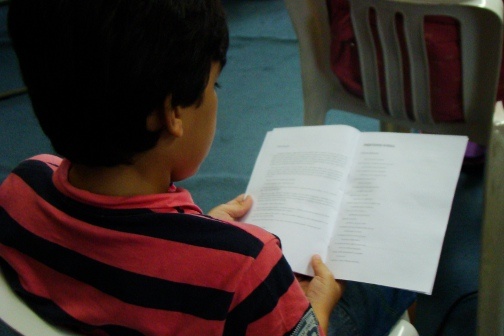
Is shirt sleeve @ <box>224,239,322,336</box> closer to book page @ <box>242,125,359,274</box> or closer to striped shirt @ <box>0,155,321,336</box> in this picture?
striped shirt @ <box>0,155,321,336</box>

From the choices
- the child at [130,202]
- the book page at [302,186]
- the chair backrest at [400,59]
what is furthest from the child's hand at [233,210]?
the chair backrest at [400,59]

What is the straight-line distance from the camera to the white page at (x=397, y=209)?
0.71 metres

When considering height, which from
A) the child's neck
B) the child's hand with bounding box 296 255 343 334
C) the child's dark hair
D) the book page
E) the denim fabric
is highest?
the child's dark hair

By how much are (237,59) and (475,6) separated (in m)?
1.73

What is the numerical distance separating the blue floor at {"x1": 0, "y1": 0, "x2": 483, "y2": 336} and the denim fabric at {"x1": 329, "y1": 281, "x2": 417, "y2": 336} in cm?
46

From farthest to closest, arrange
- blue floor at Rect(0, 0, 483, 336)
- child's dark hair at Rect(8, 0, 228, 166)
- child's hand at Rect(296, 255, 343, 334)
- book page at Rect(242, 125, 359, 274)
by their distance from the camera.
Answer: blue floor at Rect(0, 0, 483, 336), book page at Rect(242, 125, 359, 274), child's hand at Rect(296, 255, 343, 334), child's dark hair at Rect(8, 0, 228, 166)

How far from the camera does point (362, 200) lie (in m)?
0.80

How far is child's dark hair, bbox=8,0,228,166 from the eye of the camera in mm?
439

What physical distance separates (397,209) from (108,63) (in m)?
0.49

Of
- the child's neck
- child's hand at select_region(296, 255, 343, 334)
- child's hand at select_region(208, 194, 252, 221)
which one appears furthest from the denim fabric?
the child's neck

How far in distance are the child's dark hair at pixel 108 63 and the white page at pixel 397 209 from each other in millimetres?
352

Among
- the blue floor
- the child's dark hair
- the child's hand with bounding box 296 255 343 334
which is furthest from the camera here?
the blue floor

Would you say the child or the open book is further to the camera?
the open book

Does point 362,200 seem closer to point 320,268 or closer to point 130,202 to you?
point 320,268
